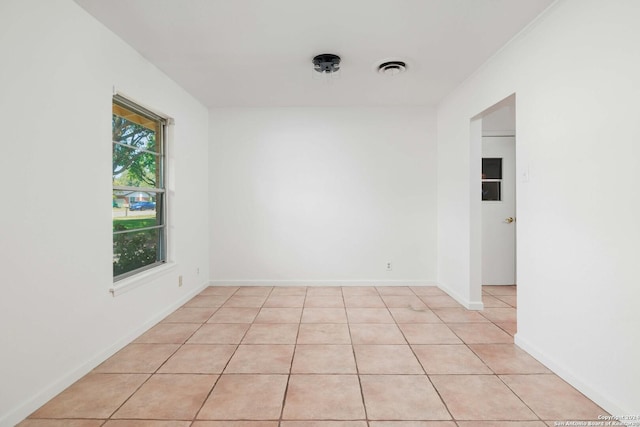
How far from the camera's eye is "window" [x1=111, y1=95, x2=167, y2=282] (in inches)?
109

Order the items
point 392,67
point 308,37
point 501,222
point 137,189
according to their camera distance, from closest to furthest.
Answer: point 308,37 → point 137,189 → point 392,67 → point 501,222

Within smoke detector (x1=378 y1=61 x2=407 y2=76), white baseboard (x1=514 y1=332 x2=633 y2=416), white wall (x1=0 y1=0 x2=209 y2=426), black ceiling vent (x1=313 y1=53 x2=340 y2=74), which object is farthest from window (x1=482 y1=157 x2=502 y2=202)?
white wall (x1=0 y1=0 x2=209 y2=426)

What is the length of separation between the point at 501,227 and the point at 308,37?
3915mm

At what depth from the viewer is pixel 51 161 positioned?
1971mm

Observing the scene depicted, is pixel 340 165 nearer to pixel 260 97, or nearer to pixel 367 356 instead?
pixel 260 97

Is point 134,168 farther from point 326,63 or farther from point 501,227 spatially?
point 501,227

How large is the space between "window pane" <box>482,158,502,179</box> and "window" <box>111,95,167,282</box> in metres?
4.48

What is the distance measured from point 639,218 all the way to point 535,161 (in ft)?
2.92

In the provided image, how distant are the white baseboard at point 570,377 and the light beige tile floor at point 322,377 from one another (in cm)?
4

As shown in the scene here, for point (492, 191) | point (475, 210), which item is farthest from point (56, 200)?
point (492, 191)

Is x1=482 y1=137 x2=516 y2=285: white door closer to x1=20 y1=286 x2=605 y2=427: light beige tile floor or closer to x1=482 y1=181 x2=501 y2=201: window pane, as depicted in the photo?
x1=482 y1=181 x2=501 y2=201: window pane

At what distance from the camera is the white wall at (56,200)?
1.72 m

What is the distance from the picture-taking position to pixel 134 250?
10.1 feet

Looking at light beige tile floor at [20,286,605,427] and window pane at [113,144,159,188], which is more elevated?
window pane at [113,144,159,188]
